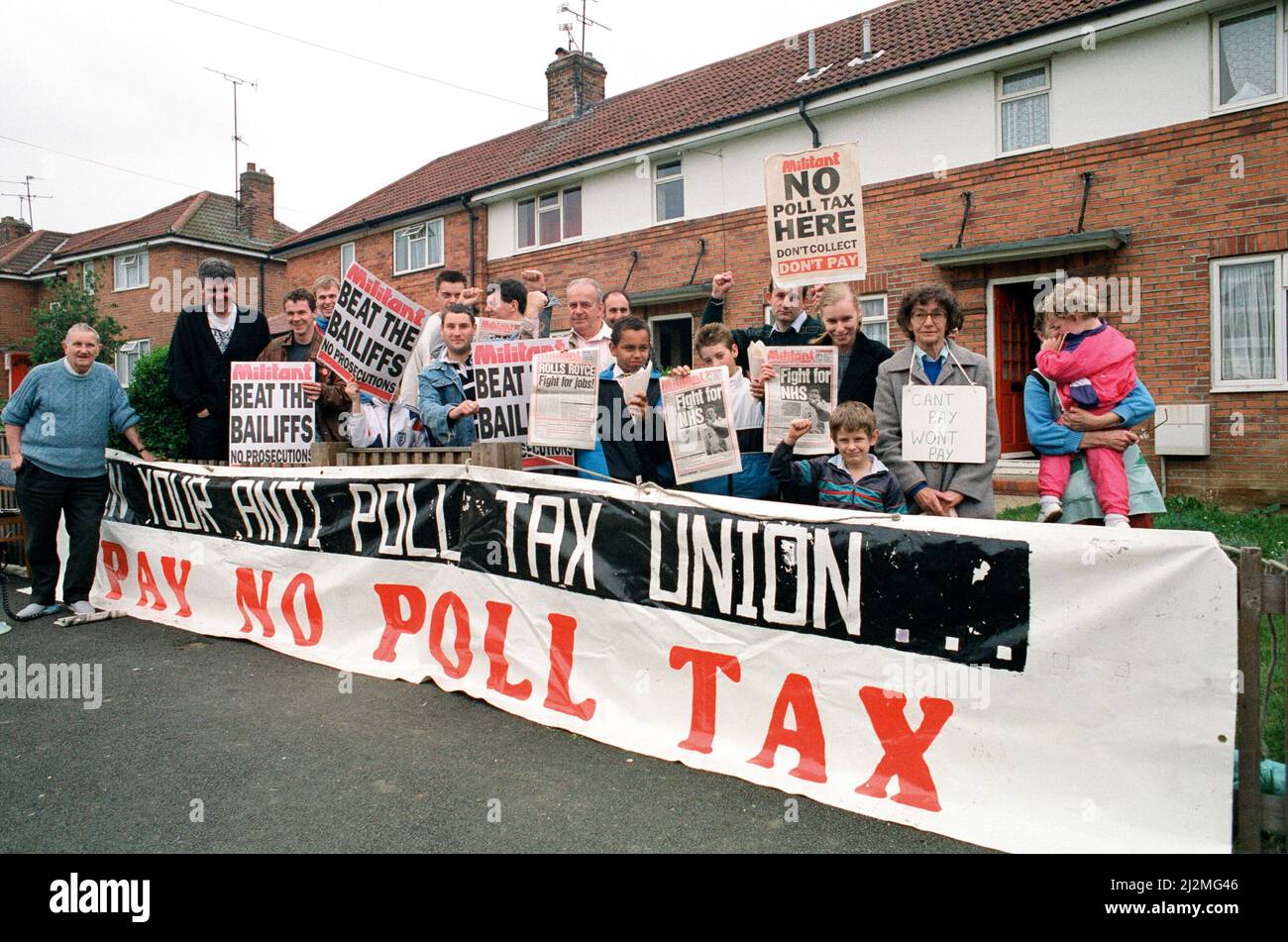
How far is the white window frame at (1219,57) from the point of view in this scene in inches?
422

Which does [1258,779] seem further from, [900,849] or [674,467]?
[674,467]

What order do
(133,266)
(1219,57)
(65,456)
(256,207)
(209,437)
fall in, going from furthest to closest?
(256,207) < (133,266) < (1219,57) < (209,437) < (65,456)

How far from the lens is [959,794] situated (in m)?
3.21

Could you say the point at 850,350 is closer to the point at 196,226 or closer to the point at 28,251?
the point at 196,226

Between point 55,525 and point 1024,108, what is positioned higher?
point 1024,108

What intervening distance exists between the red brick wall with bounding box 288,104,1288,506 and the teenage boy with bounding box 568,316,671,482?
9092 mm

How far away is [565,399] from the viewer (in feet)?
16.0

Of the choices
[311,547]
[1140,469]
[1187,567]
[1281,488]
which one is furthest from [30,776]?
[1281,488]

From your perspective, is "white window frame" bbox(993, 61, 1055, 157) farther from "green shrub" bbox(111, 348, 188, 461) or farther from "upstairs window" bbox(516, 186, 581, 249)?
"green shrub" bbox(111, 348, 188, 461)

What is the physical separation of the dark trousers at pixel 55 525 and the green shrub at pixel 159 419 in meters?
0.92

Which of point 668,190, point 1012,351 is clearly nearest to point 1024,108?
point 1012,351

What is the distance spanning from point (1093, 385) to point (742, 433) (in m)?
1.80

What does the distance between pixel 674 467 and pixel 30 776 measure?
3.28 m

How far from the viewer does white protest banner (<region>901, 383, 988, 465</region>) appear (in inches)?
166
